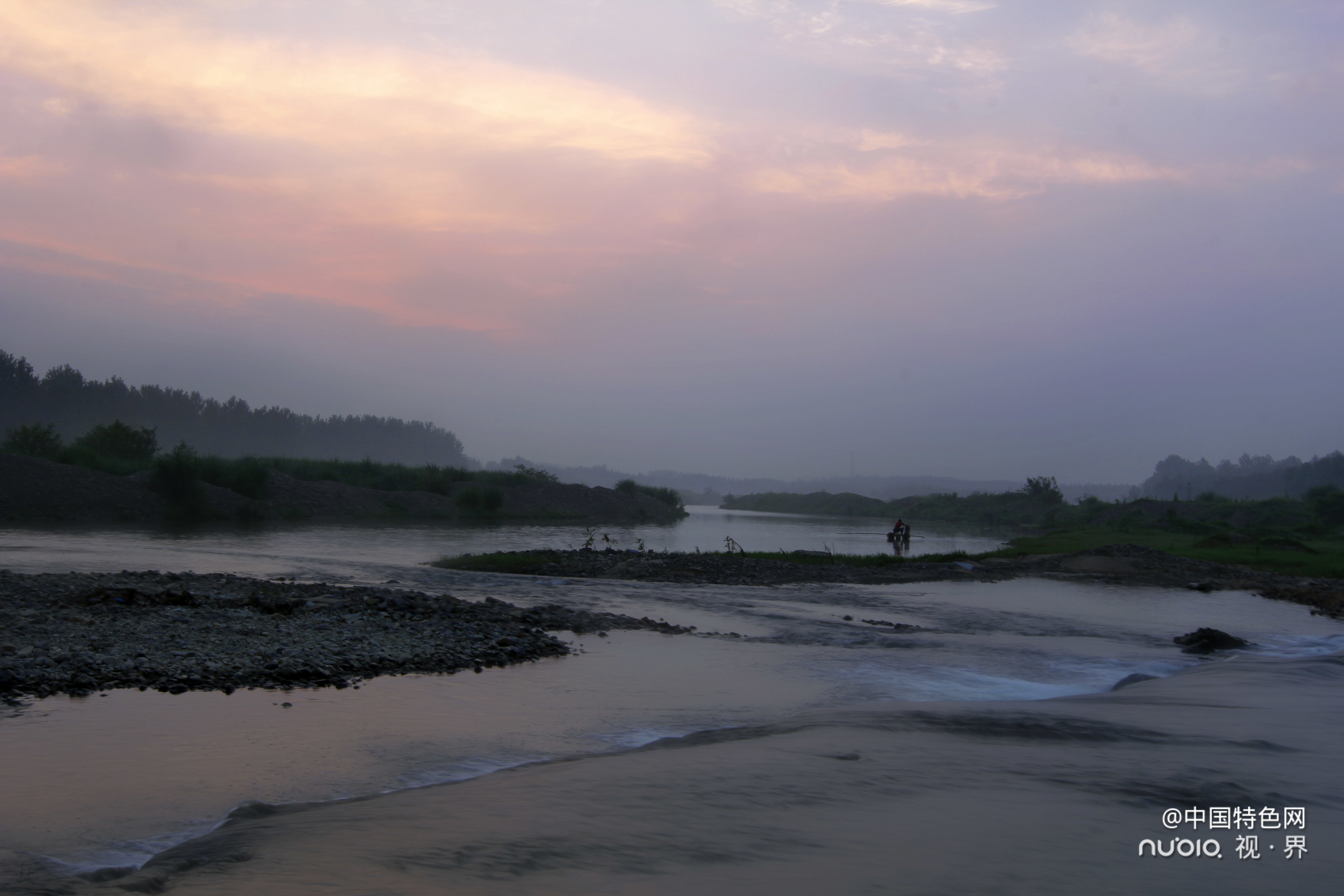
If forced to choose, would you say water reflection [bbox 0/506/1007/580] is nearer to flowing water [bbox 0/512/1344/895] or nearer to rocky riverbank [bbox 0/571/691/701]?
rocky riverbank [bbox 0/571/691/701]

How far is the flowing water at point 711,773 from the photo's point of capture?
16.8ft

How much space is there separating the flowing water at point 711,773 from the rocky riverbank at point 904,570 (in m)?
10.9

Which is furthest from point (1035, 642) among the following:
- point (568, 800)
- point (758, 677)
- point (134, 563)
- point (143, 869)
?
point (134, 563)

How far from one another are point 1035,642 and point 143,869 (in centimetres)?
1495

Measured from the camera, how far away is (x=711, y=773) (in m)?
6.98

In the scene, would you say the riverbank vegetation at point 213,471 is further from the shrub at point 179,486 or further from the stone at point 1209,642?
the stone at point 1209,642

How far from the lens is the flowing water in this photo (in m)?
5.11

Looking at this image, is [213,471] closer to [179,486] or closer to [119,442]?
[179,486]

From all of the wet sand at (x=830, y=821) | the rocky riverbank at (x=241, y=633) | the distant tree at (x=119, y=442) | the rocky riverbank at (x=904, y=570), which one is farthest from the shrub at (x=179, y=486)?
the wet sand at (x=830, y=821)

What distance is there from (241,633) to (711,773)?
734 centimetres

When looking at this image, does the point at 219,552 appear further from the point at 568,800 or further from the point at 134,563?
the point at 568,800

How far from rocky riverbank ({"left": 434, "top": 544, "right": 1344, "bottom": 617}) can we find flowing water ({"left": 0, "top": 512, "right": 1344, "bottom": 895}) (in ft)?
35.9

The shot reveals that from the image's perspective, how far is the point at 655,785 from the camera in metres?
6.66

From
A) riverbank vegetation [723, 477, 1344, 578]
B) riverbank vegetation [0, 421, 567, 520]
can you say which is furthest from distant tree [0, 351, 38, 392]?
riverbank vegetation [723, 477, 1344, 578]
